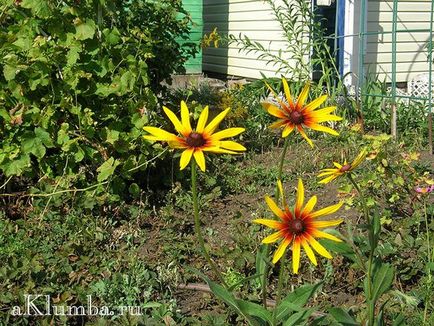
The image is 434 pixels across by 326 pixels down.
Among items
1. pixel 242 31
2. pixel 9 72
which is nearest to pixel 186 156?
pixel 9 72

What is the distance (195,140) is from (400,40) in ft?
24.0

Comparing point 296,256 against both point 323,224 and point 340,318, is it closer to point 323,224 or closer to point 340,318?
point 323,224

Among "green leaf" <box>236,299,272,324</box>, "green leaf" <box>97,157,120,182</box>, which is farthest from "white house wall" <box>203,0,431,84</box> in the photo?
"green leaf" <box>236,299,272,324</box>

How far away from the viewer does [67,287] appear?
2.87 metres

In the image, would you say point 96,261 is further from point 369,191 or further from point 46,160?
point 369,191

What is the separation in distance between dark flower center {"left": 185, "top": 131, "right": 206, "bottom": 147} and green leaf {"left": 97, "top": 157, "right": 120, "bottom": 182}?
6.67ft

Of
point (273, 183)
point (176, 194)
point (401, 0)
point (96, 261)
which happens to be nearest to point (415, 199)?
point (273, 183)

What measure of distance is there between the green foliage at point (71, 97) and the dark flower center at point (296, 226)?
211 centimetres

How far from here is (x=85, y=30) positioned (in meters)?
3.68

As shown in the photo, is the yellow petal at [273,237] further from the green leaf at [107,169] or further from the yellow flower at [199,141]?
the green leaf at [107,169]

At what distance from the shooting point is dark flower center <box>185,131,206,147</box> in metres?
1.67

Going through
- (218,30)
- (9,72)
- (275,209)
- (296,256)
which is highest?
(218,30)

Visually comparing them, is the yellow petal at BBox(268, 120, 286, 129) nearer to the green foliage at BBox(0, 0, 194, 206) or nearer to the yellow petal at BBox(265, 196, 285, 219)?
the yellow petal at BBox(265, 196, 285, 219)

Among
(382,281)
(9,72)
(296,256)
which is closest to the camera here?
(296,256)
